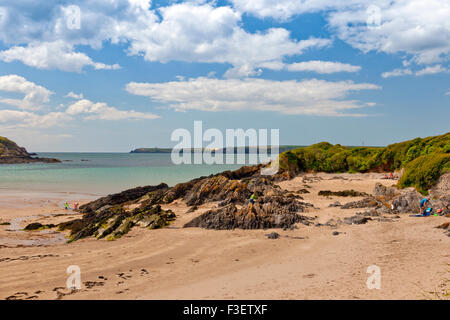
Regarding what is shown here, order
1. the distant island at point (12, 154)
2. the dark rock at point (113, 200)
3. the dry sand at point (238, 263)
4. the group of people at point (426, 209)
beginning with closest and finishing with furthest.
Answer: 1. the dry sand at point (238, 263)
2. the group of people at point (426, 209)
3. the dark rock at point (113, 200)
4. the distant island at point (12, 154)

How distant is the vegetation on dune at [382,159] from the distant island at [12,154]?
134401 millimetres

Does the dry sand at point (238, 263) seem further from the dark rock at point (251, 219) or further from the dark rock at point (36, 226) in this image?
the dark rock at point (36, 226)

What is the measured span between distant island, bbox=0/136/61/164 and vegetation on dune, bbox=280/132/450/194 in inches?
5291

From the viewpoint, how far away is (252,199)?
75.2 feet


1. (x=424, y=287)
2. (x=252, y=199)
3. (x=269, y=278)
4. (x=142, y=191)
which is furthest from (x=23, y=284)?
(x=142, y=191)

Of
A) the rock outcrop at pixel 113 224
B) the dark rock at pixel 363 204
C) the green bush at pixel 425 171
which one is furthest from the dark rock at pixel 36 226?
the green bush at pixel 425 171

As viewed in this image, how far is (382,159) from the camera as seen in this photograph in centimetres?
4809

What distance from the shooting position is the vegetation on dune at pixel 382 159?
26406mm

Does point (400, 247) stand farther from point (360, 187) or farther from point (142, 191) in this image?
point (142, 191)

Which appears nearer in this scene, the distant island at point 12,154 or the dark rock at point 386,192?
the dark rock at point 386,192

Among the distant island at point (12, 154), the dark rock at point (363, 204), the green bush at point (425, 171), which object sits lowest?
the dark rock at point (363, 204)

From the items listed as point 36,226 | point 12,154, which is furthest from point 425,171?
point 12,154

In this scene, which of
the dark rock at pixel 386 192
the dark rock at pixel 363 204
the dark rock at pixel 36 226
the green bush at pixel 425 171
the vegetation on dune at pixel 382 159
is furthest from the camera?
the vegetation on dune at pixel 382 159

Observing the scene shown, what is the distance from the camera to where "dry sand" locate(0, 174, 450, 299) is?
945cm
